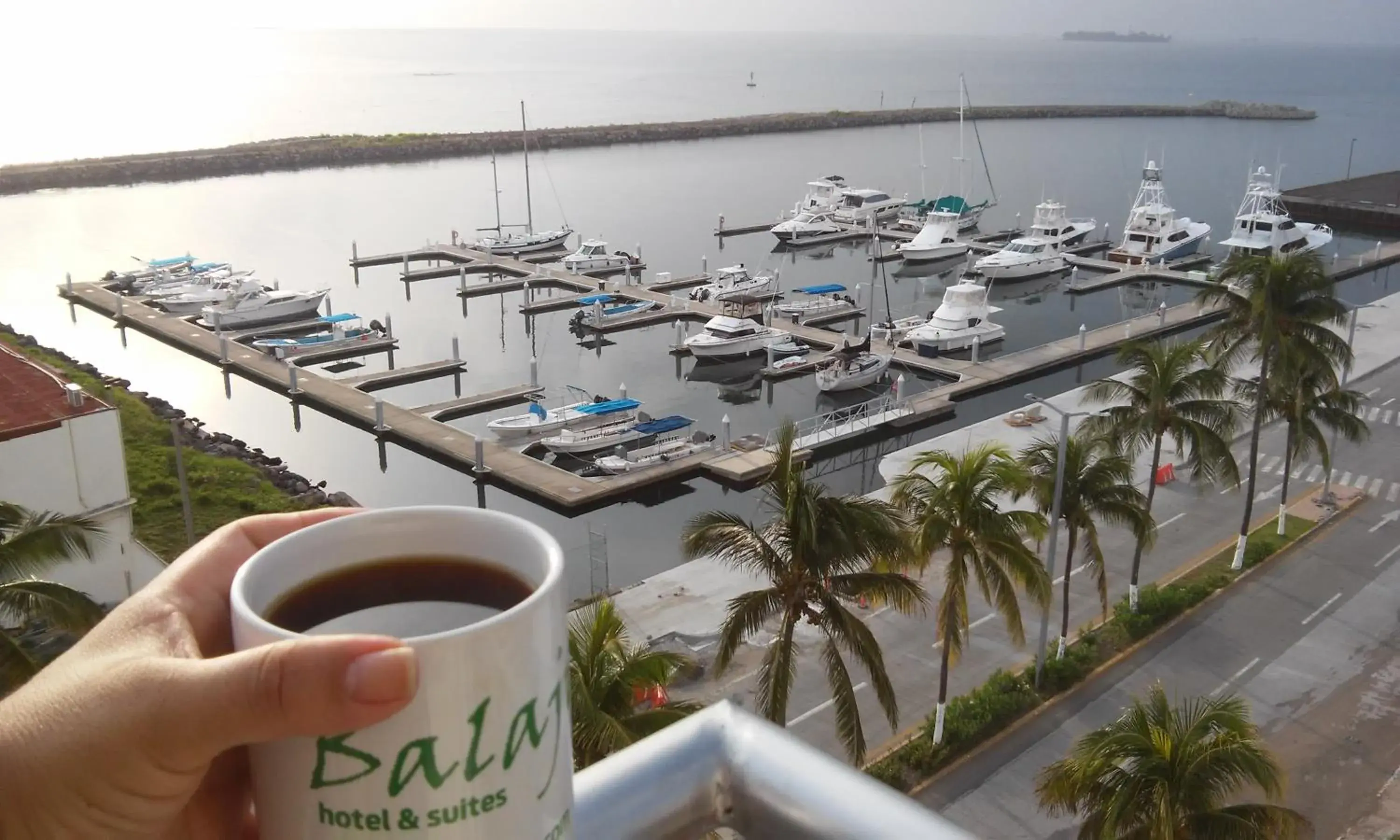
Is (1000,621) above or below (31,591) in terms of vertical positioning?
below

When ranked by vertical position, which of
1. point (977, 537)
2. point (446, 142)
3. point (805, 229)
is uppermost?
point (446, 142)

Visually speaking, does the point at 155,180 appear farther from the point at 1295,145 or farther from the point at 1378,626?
the point at 1295,145

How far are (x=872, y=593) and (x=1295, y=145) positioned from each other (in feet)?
382

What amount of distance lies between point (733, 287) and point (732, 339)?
7729mm

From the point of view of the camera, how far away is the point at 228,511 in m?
25.3

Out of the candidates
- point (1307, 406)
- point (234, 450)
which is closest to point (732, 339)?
point (234, 450)

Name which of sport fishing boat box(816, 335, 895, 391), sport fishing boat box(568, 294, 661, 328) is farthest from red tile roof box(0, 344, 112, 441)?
sport fishing boat box(568, 294, 661, 328)

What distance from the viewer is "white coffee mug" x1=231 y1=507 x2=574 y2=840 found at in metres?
1.42

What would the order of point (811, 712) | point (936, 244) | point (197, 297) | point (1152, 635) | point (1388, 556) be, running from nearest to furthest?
1. point (811, 712)
2. point (1152, 635)
3. point (1388, 556)
4. point (197, 297)
5. point (936, 244)

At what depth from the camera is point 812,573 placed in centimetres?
1314

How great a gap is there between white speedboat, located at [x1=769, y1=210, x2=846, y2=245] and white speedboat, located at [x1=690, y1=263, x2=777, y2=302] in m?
16.2

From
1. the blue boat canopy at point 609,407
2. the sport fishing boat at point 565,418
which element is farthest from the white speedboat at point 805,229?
the blue boat canopy at point 609,407

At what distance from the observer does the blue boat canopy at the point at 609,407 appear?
3147 centimetres

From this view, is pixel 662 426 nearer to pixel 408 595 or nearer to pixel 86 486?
pixel 86 486
